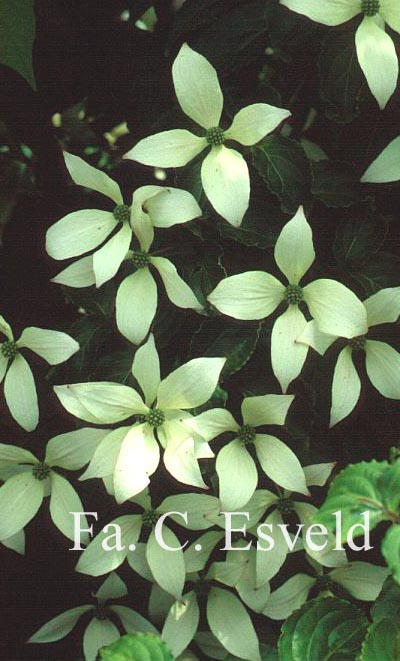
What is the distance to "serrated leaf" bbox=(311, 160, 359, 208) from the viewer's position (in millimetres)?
786

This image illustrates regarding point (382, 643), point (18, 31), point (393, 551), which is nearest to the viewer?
point (393, 551)

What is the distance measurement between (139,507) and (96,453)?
0.44ft

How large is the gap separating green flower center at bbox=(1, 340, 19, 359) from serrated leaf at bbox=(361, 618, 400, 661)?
14.2 inches

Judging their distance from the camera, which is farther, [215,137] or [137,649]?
[215,137]

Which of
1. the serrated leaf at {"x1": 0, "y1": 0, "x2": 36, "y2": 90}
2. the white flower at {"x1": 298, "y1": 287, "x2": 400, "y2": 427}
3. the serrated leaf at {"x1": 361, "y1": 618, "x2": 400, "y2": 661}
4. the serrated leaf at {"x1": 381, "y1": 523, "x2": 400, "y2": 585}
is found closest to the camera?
the serrated leaf at {"x1": 381, "y1": 523, "x2": 400, "y2": 585}

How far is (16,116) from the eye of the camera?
0.99 m

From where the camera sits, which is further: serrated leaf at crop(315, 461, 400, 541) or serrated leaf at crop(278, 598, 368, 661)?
serrated leaf at crop(278, 598, 368, 661)

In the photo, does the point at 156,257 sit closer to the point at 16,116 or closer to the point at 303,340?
the point at 303,340

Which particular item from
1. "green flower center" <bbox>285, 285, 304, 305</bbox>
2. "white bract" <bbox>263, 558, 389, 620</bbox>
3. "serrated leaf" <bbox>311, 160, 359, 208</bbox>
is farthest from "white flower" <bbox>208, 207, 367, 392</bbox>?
"white bract" <bbox>263, 558, 389, 620</bbox>

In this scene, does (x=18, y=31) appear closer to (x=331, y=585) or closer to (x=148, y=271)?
(x=148, y=271)

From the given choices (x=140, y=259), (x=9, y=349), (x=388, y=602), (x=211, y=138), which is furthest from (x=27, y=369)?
(x=388, y=602)

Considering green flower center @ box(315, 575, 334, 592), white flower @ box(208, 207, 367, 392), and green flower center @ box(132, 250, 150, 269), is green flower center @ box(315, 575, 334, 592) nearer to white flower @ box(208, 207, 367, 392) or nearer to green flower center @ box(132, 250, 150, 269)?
white flower @ box(208, 207, 367, 392)

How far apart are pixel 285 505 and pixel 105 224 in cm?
28

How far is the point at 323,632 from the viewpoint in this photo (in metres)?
0.68
